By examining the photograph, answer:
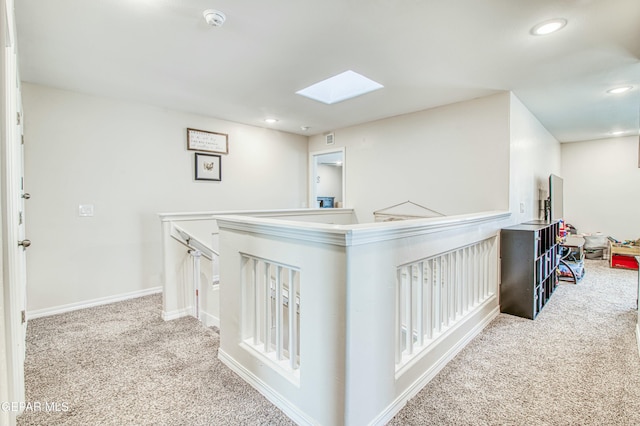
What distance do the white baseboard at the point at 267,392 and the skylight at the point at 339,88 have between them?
8.50 ft

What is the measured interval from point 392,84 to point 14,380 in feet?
11.1

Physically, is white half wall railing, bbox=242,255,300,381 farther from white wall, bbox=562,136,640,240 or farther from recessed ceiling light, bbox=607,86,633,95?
white wall, bbox=562,136,640,240

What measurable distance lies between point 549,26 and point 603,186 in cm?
558

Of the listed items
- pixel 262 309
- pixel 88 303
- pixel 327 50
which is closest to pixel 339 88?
pixel 327 50

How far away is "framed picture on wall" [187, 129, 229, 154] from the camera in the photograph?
13.2 feet

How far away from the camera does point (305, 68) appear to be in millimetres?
2635

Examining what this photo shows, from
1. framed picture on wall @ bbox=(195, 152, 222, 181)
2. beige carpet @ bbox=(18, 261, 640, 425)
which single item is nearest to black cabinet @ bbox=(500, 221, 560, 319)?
beige carpet @ bbox=(18, 261, 640, 425)

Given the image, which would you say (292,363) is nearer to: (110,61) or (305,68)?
(305,68)

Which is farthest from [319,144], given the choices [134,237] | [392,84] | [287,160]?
[134,237]

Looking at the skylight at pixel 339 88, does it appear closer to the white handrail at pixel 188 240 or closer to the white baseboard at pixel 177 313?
the white handrail at pixel 188 240

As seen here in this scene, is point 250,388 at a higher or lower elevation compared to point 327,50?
lower

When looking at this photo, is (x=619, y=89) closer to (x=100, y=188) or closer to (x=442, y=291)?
(x=442, y=291)

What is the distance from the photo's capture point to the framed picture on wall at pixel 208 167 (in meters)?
4.10

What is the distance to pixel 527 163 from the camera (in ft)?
12.5
